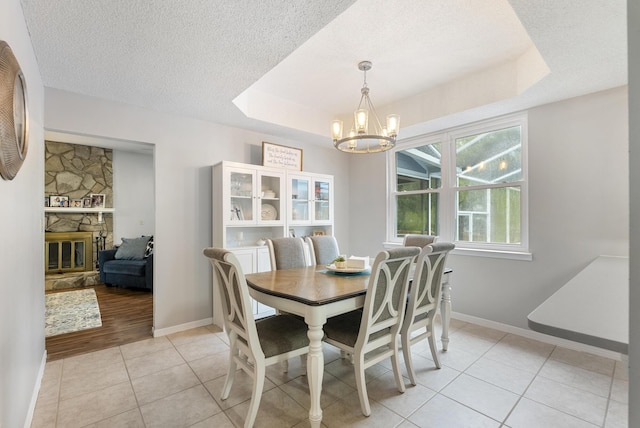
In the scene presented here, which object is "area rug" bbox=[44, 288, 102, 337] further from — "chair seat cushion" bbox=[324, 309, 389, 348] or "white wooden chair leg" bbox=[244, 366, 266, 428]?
"chair seat cushion" bbox=[324, 309, 389, 348]

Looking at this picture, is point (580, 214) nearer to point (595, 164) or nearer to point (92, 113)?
point (595, 164)

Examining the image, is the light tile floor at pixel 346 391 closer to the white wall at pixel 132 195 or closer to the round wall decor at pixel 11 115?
the round wall decor at pixel 11 115

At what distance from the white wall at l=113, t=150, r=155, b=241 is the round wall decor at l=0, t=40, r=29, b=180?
4931 millimetres

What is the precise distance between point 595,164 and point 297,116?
9.98ft

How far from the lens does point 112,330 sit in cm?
317

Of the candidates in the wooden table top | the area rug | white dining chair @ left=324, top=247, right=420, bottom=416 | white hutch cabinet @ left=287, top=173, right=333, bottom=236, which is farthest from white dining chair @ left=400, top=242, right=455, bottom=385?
the area rug

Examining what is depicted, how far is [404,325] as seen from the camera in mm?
2162

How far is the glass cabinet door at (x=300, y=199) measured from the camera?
3.83 meters

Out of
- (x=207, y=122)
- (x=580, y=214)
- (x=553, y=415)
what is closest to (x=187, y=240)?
(x=207, y=122)

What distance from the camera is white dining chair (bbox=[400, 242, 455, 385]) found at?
209 cm

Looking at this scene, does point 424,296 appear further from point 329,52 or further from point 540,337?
point 329,52

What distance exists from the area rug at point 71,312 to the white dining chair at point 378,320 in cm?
299

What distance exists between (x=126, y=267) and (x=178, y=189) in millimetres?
2509

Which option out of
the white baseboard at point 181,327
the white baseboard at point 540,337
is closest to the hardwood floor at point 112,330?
the white baseboard at point 181,327
